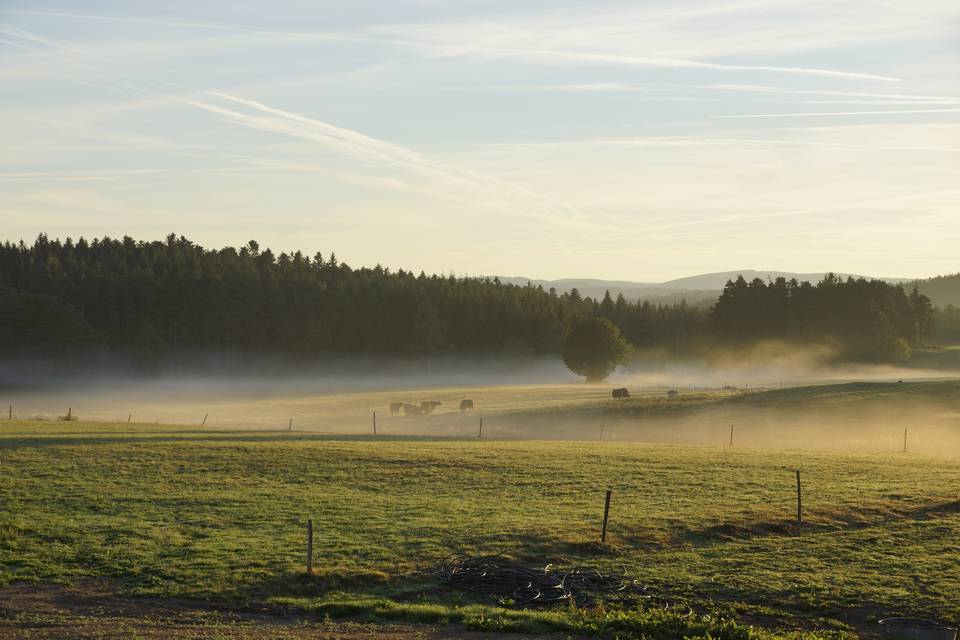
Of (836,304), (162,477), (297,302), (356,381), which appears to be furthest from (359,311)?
(162,477)

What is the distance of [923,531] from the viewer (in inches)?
1014

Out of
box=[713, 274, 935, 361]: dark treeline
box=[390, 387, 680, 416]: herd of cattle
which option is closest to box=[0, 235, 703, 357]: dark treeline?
box=[713, 274, 935, 361]: dark treeline

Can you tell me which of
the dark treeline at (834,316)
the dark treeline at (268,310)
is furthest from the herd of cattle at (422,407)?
the dark treeline at (268,310)

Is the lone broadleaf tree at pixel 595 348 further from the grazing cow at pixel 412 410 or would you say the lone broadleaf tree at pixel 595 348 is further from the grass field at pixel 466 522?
the grass field at pixel 466 522

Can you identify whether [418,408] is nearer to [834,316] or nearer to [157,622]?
[157,622]

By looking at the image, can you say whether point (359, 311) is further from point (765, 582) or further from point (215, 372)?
point (765, 582)

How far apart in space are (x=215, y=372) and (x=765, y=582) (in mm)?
125341

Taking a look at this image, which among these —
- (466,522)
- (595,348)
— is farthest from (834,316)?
(466,522)

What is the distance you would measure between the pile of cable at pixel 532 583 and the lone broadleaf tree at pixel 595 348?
315ft

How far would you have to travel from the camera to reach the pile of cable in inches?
761

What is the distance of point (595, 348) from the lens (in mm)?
116875

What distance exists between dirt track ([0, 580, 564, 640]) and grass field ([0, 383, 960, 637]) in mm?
773

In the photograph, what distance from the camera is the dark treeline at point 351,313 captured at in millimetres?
131375

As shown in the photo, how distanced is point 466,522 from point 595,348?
91783mm
